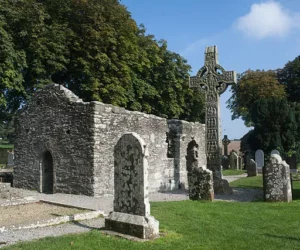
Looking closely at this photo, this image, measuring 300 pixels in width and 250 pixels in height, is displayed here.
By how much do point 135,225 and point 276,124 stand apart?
1127 inches

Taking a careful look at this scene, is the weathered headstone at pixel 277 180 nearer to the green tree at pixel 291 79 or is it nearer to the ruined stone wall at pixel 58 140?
the ruined stone wall at pixel 58 140

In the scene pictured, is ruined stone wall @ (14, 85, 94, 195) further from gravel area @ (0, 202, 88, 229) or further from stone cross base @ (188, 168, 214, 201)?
stone cross base @ (188, 168, 214, 201)

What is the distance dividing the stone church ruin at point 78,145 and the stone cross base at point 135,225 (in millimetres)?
6651

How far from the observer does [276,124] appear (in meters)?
33.1

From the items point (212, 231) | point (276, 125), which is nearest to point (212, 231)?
point (212, 231)

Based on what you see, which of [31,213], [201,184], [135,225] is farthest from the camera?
[201,184]

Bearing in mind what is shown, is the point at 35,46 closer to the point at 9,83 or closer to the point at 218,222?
the point at 9,83

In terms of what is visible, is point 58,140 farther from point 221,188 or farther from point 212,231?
point 212,231

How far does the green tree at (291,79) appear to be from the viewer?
138 feet

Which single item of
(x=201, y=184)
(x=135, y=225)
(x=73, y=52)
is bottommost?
(x=135, y=225)

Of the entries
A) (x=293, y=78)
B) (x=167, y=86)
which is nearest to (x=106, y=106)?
(x=167, y=86)

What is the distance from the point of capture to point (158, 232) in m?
7.19

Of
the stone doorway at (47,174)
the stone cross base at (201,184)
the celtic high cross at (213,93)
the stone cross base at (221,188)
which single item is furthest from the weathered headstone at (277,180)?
the stone doorway at (47,174)

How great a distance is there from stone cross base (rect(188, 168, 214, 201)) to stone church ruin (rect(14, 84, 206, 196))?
12.1 ft
